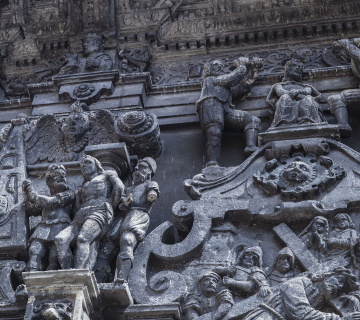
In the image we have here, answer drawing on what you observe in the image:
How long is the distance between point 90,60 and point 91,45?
1.46 feet

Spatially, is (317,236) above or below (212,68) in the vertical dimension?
below

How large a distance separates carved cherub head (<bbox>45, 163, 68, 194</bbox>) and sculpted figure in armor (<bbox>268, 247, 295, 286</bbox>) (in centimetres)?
261

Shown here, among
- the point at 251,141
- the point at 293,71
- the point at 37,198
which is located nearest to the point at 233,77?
the point at 293,71

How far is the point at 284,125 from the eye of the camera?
1112 centimetres

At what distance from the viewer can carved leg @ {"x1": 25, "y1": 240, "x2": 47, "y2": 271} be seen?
9.59 m

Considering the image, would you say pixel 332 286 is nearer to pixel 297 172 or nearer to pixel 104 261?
pixel 297 172

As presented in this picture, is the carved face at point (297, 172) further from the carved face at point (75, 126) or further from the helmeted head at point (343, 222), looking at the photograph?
the carved face at point (75, 126)

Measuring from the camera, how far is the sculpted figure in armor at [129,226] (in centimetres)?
952

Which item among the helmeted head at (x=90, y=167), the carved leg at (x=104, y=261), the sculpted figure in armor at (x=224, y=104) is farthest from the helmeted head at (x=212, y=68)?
the carved leg at (x=104, y=261)

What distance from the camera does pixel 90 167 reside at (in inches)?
412

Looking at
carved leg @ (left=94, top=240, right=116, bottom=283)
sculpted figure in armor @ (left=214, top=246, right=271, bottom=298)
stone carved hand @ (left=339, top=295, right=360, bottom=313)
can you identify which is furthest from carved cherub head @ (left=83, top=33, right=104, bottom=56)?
stone carved hand @ (left=339, top=295, right=360, bottom=313)

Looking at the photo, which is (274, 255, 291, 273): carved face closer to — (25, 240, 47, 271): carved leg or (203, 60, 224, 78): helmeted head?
(25, 240, 47, 271): carved leg

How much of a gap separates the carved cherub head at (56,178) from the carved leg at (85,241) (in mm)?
838

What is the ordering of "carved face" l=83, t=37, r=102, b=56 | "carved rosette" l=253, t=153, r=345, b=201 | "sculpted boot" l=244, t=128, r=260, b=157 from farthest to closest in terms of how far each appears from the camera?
"carved face" l=83, t=37, r=102, b=56, "sculpted boot" l=244, t=128, r=260, b=157, "carved rosette" l=253, t=153, r=345, b=201
